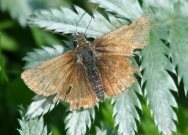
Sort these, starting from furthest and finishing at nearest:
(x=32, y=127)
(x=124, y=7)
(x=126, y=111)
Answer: (x=124, y=7) < (x=126, y=111) < (x=32, y=127)

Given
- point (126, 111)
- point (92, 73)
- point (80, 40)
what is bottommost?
point (126, 111)

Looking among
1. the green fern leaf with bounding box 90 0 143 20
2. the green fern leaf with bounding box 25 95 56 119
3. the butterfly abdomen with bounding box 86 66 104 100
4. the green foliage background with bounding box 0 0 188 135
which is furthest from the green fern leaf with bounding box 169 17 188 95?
the green fern leaf with bounding box 25 95 56 119

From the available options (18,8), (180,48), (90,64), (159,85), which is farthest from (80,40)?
(18,8)

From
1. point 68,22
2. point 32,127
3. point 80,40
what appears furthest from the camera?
point 68,22

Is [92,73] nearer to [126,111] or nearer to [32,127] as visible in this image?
[126,111]

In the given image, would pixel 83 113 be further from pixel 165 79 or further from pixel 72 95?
pixel 165 79

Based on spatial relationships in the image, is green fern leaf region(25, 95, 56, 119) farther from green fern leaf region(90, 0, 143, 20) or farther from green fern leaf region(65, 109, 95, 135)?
green fern leaf region(90, 0, 143, 20)
